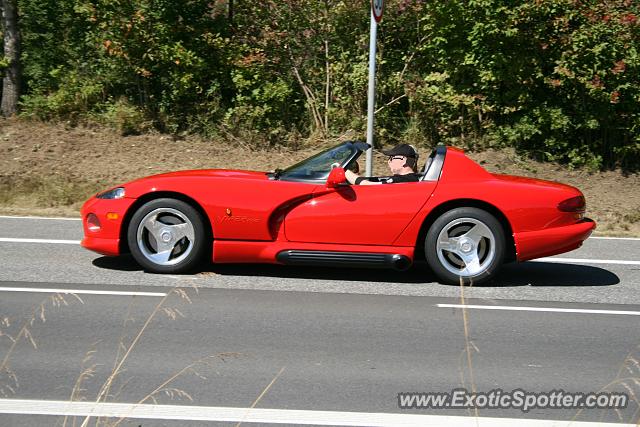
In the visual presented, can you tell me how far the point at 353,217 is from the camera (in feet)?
23.7

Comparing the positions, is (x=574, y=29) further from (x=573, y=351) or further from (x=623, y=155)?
(x=573, y=351)

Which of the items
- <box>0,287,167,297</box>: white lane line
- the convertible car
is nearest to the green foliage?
the convertible car

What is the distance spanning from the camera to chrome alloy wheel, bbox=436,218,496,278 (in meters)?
7.30

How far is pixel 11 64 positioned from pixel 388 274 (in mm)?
9999

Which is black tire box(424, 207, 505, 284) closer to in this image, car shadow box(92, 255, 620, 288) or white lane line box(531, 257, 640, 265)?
car shadow box(92, 255, 620, 288)

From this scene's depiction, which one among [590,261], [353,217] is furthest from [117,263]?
[590,261]

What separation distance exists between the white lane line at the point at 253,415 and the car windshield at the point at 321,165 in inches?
132

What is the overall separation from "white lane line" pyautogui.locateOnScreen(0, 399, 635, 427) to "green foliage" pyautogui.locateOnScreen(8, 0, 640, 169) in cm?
1034

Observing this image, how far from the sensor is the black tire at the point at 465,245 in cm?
729

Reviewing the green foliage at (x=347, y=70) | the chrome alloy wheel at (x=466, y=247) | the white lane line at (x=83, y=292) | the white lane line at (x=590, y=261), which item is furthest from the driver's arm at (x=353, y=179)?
the green foliage at (x=347, y=70)

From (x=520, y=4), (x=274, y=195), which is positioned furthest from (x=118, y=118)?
(x=274, y=195)

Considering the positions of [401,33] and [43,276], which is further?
[401,33]

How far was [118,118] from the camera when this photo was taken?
48.2 feet

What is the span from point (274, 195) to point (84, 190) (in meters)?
5.86
